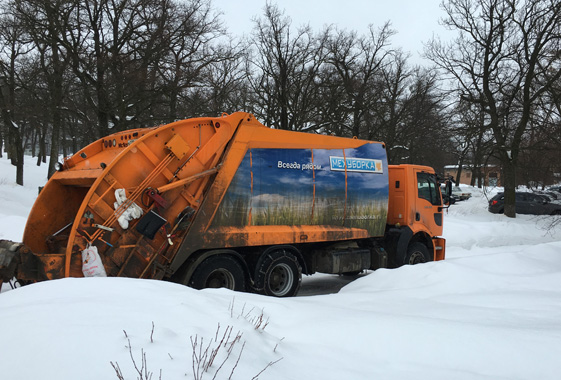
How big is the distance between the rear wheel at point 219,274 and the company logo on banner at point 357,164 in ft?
8.38

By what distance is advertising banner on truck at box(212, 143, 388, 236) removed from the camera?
6734 millimetres

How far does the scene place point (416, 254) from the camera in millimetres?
9781

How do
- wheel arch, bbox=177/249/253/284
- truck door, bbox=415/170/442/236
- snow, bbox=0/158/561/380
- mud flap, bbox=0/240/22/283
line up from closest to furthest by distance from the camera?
snow, bbox=0/158/561/380, mud flap, bbox=0/240/22/283, wheel arch, bbox=177/249/253/284, truck door, bbox=415/170/442/236

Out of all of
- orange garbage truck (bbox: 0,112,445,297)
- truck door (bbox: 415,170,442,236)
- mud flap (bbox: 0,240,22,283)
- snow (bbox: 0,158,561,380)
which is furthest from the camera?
truck door (bbox: 415,170,442,236)

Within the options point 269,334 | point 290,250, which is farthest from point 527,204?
point 269,334

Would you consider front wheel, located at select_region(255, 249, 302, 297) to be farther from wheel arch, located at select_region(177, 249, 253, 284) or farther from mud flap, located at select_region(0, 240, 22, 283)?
mud flap, located at select_region(0, 240, 22, 283)

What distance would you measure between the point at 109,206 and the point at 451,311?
4.43 metres

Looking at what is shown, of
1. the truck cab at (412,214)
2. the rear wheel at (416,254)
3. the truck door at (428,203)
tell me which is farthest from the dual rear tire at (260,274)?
the truck door at (428,203)

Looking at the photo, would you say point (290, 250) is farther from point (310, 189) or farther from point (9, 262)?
point (9, 262)

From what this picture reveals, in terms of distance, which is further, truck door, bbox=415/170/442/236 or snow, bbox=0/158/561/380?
truck door, bbox=415/170/442/236

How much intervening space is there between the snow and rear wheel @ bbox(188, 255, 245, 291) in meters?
1.16

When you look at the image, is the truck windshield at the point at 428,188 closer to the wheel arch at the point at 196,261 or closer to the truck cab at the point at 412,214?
the truck cab at the point at 412,214

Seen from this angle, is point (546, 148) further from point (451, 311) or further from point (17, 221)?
point (17, 221)

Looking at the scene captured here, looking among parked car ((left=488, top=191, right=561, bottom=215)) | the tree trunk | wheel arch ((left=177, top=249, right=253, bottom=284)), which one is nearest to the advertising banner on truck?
wheel arch ((left=177, top=249, right=253, bottom=284))
